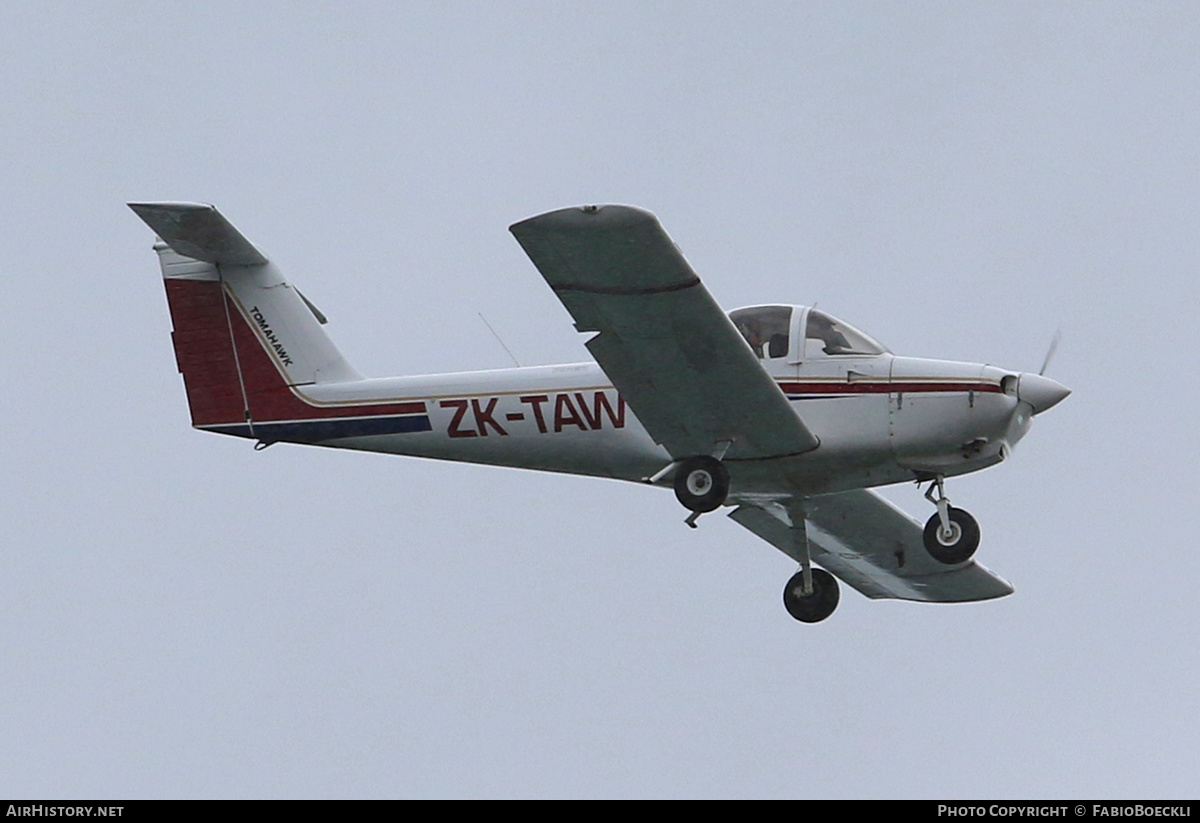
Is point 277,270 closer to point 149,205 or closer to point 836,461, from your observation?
point 149,205

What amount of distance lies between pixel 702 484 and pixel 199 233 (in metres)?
5.76

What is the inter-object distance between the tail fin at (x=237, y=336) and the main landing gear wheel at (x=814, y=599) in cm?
484

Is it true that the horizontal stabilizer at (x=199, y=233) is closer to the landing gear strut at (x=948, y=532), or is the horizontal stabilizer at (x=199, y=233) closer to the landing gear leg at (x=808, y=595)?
the landing gear leg at (x=808, y=595)

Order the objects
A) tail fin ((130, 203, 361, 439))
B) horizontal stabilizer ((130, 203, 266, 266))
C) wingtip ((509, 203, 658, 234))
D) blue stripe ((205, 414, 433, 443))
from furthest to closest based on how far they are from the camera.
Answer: tail fin ((130, 203, 361, 439)) → blue stripe ((205, 414, 433, 443)) → horizontal stabilizer ((130, 203, 266, 266)) → wingtip ((509, 203, 658, 234))

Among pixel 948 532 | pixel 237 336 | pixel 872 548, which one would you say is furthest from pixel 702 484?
pixel 237 336

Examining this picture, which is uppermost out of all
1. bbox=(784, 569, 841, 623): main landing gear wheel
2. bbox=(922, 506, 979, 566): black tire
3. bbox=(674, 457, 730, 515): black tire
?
bbox=(674, 457, 730, 515): black tire

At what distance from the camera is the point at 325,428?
64.0 ft

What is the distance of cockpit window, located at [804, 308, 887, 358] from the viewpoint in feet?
59.1

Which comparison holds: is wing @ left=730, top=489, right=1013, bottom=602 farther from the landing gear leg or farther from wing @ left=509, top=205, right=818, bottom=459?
wing @ left=509, top=205, right=818, bottom=459

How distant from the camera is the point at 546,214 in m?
15.9

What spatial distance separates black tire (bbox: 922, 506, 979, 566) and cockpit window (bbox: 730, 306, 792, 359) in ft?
6.79

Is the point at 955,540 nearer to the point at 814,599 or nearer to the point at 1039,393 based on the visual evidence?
the point at 1039,393

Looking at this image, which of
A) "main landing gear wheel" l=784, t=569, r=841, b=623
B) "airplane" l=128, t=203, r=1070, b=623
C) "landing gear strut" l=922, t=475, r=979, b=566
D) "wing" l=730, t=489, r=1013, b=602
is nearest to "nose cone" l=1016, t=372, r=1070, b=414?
"airplane" l=128, t=203, r=1070, b=623

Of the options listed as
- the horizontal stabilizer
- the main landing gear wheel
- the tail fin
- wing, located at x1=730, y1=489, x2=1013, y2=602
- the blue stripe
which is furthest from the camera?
wing, located at x1=730, y1=489, x2=1013, y2=602
